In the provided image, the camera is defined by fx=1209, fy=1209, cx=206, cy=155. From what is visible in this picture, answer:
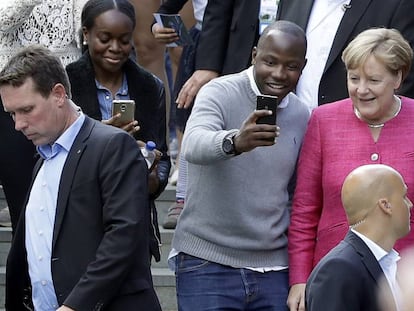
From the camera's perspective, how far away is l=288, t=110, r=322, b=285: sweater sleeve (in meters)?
5.18

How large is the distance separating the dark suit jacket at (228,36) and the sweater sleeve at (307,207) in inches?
47.4

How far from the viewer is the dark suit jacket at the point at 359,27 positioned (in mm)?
5777

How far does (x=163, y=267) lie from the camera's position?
7.66 meters

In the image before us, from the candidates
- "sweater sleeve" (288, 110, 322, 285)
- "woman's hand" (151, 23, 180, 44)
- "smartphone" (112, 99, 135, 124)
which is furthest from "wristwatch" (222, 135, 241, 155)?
"woman's hand" (151, 23, 180, 44)

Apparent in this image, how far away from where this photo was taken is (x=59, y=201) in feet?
15.8

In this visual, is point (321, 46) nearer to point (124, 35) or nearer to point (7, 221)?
point (124, 35)

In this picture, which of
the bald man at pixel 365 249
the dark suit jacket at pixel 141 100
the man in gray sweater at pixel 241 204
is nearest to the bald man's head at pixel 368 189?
the bald man at pixel 365 249

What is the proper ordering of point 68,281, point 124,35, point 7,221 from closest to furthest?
point 68,281 → point 124,35 → point 7,221

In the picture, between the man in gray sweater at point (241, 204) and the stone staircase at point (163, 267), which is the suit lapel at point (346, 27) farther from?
the stone staircase at point (163, 267)

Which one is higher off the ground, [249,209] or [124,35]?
[124,35]

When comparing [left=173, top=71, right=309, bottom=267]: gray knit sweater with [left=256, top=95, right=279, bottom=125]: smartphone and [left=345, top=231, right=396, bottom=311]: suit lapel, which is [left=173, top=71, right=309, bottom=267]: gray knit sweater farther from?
[left=345, top=231, right=396, bottom=311]: suit lapel

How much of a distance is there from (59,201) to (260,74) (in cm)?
104

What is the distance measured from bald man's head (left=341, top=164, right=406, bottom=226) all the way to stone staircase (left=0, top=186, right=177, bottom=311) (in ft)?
10.1

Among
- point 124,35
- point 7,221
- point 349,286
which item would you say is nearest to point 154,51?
point 7,221
